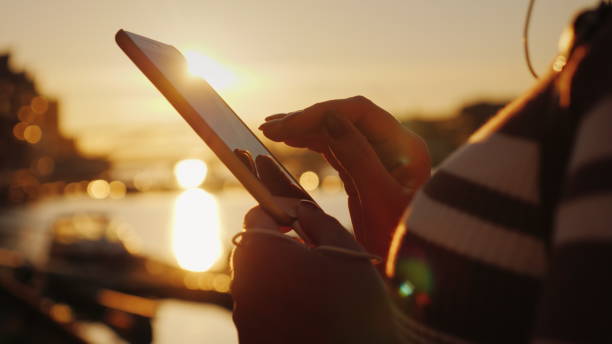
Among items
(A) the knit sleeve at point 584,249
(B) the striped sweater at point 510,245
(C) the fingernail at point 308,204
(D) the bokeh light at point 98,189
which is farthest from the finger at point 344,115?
(D) the bokeh light at point 98,189

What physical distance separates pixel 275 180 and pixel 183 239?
64.6 m

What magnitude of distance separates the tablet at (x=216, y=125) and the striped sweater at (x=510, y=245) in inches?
14.1

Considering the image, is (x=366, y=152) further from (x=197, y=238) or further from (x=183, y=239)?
(x=197, y=238)

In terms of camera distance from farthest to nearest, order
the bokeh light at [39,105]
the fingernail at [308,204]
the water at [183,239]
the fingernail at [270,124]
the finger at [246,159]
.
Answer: the bokeh light at [39,105]
the water at [183,239]
the fingernail at [270,124]
the finger at [246,159]
the fingernail at [308,204]

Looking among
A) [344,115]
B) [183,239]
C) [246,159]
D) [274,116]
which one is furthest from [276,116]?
[183,239]

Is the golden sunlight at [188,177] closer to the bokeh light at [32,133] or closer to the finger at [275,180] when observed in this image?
the bokeh light at [32,133]

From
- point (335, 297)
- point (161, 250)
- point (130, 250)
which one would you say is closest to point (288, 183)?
point (335, 297)

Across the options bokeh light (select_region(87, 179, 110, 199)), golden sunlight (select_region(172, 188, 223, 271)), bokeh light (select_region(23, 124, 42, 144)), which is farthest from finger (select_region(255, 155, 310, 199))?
bokeh light (select_region(87, 179, 110, 199))

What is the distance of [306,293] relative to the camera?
0.95 metres

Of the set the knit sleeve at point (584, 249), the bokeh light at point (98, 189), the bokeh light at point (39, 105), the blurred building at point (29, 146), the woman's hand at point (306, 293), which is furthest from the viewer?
the bokeh light at point (98, 189)

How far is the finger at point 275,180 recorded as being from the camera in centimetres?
123

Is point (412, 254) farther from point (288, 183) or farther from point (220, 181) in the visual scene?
point (220, 181)

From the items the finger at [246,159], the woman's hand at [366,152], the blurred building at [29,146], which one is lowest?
the woman's hand at [366,152]

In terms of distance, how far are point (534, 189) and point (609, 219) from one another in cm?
13
